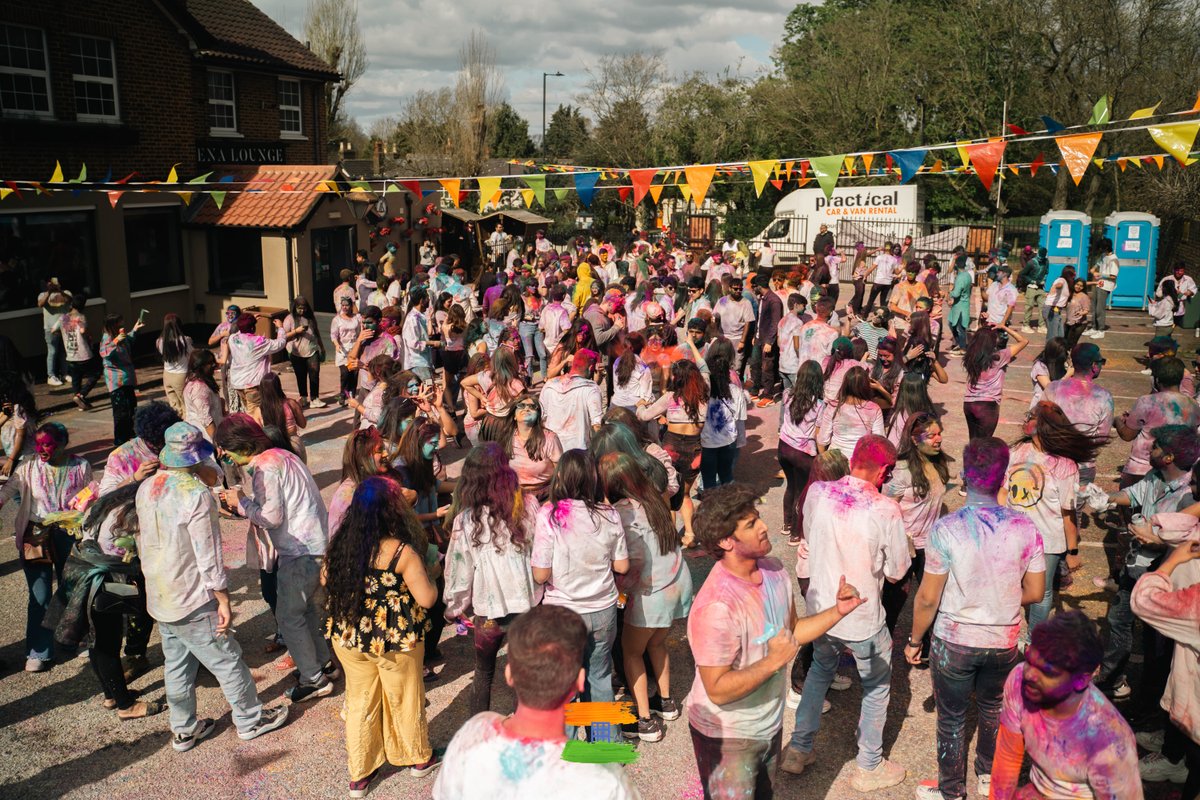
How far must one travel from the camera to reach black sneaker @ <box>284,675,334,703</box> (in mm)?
5180

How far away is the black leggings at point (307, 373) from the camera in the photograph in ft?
37.8

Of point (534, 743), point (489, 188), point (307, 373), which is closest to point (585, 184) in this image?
point (489, 188)

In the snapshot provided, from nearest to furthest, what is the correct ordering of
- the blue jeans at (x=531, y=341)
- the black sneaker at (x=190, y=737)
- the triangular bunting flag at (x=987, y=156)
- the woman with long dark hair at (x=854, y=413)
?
the black sneaker at (x=190, y=737)
the woman with long dark hair at (x=854, y=413)
the triangular bunting flag at (x=987, y=156)
the blue jeans at (x=531, y=341)

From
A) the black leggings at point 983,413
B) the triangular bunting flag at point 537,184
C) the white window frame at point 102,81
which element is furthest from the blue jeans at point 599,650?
the white window frame at point 102,81

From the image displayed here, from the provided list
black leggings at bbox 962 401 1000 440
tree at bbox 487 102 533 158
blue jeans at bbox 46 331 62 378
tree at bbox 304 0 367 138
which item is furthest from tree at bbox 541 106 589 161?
black leggings at bbox 962 401 1000 440

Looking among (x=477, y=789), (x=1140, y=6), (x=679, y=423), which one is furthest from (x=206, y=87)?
(x=1140, y=6)

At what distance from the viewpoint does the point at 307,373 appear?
473 inches

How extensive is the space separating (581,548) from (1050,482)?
8.74ft

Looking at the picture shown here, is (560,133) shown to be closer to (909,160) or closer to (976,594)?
(909,160)

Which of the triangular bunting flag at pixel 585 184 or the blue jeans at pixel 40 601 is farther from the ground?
the triangular bunting flag at pixel 585 184

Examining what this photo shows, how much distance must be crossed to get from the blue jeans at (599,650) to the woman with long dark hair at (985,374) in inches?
183

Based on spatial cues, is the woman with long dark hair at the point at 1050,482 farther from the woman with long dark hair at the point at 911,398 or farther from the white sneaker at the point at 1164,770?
the woman with long dark hair at the point at 911,398

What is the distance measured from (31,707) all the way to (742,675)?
429 cm

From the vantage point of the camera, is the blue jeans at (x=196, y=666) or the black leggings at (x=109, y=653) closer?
the blue jeans at (x=196, y=666)
